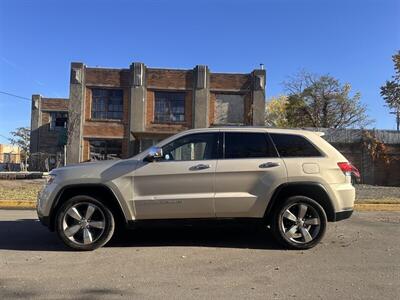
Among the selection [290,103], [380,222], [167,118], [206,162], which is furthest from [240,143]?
[290,103]

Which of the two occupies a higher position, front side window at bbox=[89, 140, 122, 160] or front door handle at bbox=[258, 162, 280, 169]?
front side window at bbox=[89, 140, 122, 160]

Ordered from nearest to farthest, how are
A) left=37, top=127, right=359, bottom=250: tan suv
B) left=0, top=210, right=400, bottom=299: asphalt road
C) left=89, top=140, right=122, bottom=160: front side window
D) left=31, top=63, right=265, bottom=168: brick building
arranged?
1. left=0, top=210, right=400, bottom=299: asphalt road
2. left=37, top=127, right=359, bottom=250: tan suv
3. left=31, top=63, right=265, bottom=168: brick building
4. left=89, top=140, right=122, bottom=160: front side window

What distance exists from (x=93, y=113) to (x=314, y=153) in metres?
34.0

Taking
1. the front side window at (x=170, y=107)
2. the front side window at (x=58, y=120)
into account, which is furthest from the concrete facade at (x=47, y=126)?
the front side window at (x=170, y=107)

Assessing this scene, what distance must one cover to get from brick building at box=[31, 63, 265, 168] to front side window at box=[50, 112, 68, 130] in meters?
10.8

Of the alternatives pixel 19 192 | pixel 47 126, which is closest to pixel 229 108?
pixel 47 126

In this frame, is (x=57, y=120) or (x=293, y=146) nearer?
(x=293, y=146)

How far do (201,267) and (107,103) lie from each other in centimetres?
3466

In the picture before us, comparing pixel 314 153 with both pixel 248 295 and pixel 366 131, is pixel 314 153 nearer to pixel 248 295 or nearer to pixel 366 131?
pixel 248 295

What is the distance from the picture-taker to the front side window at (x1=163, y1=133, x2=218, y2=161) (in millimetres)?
7609

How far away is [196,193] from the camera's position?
746 centimetres

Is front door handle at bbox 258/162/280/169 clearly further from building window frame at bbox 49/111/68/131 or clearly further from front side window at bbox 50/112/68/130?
front side window at bbox 50/112/68/130

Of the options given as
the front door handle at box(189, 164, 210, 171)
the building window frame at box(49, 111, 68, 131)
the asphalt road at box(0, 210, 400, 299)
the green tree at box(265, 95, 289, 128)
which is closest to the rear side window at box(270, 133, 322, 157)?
the front door handle at box(189, 164, 210, 171)

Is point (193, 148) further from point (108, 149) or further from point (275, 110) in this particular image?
point (275, 110)
